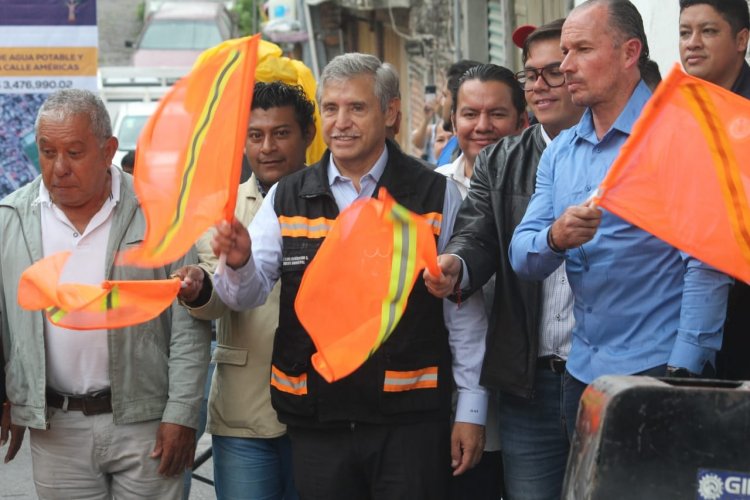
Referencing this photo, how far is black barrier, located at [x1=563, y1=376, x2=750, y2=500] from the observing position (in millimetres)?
3020

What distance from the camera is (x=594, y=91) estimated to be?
13.5ft

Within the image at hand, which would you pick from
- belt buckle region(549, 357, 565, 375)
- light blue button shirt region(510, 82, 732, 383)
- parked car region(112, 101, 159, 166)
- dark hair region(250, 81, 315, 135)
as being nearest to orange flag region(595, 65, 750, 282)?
light blue button shirt region(510, 82, 732, 383)

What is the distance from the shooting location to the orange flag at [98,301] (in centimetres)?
411

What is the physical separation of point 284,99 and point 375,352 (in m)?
1.32

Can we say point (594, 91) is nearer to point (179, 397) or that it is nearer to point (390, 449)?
point (390, 449)

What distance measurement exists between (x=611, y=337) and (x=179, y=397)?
Result: 1532mm

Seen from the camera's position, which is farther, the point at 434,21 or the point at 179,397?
the point at 434,21

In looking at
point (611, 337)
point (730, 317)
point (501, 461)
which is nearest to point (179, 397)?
point (501, 461)

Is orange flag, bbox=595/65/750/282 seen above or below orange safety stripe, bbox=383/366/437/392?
→ above

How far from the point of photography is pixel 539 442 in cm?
453

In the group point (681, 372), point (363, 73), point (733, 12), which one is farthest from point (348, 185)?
point (733, 12)

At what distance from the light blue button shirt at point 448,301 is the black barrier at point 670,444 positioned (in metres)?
1.48

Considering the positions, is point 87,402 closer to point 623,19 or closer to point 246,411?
point 246,411

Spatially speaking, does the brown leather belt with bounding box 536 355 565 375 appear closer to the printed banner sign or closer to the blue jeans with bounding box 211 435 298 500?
the blue jeans with bounding box 211 435 298 500
